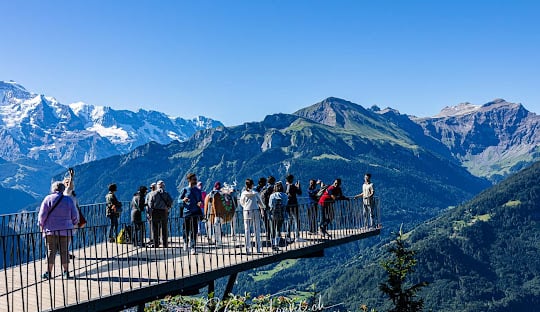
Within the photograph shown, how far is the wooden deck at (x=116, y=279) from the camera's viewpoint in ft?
40.9

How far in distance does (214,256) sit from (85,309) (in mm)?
5857

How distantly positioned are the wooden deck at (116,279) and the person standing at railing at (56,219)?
1.87ft

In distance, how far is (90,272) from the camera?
610 inches

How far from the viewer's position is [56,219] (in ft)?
46.4

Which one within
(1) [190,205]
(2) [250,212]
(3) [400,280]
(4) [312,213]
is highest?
(1) [190,205]

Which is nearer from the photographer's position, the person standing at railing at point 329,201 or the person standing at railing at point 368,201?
the person standing at railing at point 329,201

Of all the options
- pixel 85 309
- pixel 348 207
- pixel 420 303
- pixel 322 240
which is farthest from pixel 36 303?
pixel 348 207

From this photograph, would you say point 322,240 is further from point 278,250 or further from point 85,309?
point 85,309

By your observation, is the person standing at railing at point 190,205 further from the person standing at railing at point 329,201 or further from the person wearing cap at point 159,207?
the person standing at railing at point 329,201

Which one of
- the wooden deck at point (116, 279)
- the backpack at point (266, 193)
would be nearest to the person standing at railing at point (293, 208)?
the backpack at point (266, 193)

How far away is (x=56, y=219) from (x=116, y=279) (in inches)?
75.3

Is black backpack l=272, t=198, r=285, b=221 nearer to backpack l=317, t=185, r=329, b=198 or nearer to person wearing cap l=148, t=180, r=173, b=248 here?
Answer: person wearing cap l=148, t=180, r=173, b=248

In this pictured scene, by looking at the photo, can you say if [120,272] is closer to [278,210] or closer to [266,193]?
[278,210]

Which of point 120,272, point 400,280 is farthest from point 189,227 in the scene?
point 400,280
